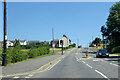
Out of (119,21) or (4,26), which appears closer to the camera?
(4,26)

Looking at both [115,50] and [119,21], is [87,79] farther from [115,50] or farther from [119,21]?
[115,50]

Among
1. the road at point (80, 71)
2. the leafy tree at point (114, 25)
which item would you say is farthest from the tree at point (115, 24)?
the road at point (80, 71)

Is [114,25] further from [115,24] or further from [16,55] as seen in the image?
[16,55]

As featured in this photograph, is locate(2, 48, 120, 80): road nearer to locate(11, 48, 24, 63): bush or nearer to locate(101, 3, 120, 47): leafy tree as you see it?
locate(11, 48, 24, 63): bush

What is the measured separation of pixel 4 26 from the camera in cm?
1530

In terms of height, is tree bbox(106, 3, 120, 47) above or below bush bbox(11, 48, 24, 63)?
above

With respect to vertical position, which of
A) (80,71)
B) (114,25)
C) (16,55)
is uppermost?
(114,25)

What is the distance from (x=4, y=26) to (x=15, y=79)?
7591 millimetres

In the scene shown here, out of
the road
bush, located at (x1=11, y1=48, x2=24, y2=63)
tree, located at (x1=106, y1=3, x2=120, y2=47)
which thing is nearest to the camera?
the road

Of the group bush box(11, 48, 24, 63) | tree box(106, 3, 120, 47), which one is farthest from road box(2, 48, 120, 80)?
tree box(106, 3, 120, 47)

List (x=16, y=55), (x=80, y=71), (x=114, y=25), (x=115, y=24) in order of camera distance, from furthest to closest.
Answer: (x=114, y=25) → (x=115, y=24) → (x=16, y=55) → (x=80, y=71)

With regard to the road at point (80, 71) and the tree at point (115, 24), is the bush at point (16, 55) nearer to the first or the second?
the road at point (80, 71)

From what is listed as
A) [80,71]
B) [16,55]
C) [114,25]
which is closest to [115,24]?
[114,25]

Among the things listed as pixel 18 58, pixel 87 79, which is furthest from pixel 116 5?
pixel 87 79
